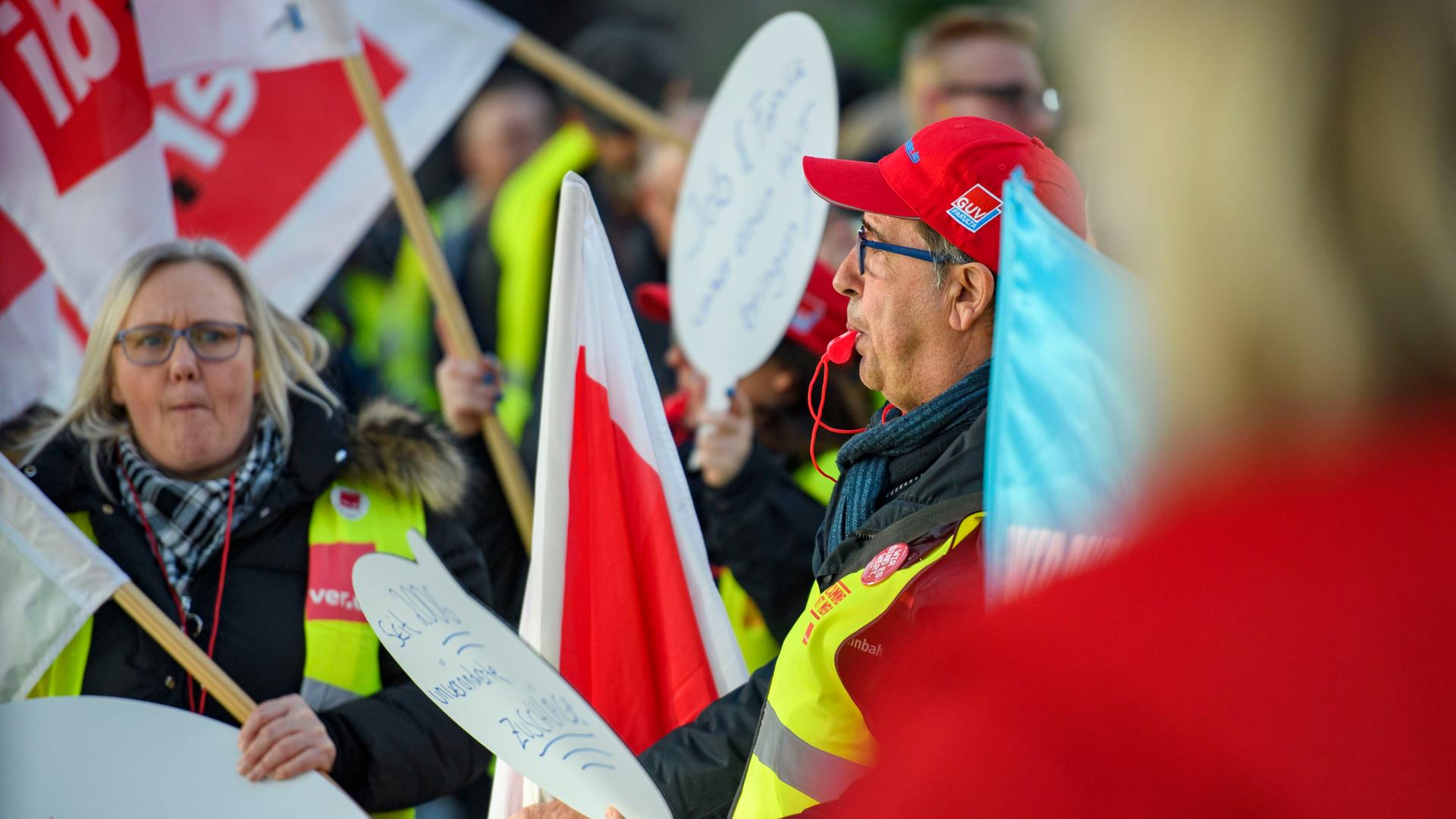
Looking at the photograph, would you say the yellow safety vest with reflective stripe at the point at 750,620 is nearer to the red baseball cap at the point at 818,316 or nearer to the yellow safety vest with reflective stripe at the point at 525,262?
the red baseball cap at the point at 818,316

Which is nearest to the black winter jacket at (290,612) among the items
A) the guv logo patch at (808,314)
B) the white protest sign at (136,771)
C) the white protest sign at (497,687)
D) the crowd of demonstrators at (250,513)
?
the crowd of demonstrators at (250,513)

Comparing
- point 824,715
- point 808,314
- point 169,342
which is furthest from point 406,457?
point 824,715

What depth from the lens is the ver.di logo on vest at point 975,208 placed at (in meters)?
1.83

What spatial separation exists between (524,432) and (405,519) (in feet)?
4.36

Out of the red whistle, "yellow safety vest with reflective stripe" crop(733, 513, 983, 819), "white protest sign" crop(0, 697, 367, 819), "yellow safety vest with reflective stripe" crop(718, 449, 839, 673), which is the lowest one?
"yellow safety vest with reflective stripe" crop(718, 449, 839, 673)

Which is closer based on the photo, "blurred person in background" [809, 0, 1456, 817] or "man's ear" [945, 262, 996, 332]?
"blurred person in background" [809, 0, 1456, 817]

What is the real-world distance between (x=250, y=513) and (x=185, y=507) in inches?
5.1

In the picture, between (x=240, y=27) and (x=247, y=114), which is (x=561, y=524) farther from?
(x=247, y=114)

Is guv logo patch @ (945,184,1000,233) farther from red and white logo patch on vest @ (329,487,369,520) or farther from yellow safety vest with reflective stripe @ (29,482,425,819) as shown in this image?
red and white logo patch on vest @ (329,487,369,520)

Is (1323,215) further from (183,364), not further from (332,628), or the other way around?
(183,364)

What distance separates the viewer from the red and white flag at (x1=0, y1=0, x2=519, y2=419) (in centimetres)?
348

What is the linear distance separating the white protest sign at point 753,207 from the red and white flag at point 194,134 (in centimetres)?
107

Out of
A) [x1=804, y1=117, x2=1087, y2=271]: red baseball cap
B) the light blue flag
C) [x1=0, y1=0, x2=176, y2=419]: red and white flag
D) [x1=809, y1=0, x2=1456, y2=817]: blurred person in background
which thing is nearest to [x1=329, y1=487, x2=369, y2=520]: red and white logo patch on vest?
[x1=0, y1=0, x2=176, y2=419]: red and white flag

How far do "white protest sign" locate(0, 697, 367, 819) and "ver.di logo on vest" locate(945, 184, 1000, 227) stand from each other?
4.67 feet
